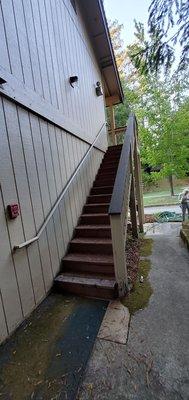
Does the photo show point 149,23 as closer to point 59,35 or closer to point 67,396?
point 59,35

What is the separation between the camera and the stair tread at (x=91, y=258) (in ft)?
11.0

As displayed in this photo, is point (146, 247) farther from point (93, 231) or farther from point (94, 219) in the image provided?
point (93, 231)

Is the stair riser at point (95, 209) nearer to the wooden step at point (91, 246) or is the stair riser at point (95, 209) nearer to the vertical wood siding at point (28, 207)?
the vertical wood siding at point (28, 207)

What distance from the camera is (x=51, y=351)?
216 cm

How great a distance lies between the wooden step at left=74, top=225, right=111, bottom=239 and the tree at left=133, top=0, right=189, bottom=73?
2609mm

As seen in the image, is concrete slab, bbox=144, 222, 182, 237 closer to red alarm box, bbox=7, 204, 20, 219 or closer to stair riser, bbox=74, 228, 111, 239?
stair riser, bbox=74, 228, 111, 239

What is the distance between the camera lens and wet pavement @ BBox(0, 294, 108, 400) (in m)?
1.80

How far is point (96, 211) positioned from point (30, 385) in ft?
10.2

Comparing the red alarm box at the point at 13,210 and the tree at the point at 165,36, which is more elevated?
the tree at the point at 165,36

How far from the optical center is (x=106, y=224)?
164 inches

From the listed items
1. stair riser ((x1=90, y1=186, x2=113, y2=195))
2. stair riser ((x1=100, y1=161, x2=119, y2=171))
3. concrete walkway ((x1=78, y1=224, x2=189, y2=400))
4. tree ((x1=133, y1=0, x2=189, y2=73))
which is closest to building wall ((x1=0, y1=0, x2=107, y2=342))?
stair riser ((x1=90, y1=186, x2=113, y2=195))

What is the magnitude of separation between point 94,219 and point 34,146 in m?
1.83

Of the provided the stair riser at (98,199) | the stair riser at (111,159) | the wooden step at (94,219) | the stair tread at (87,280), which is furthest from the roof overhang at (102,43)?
the stair tread at (87,280)

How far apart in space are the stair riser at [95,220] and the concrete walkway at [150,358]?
4.93 feet
